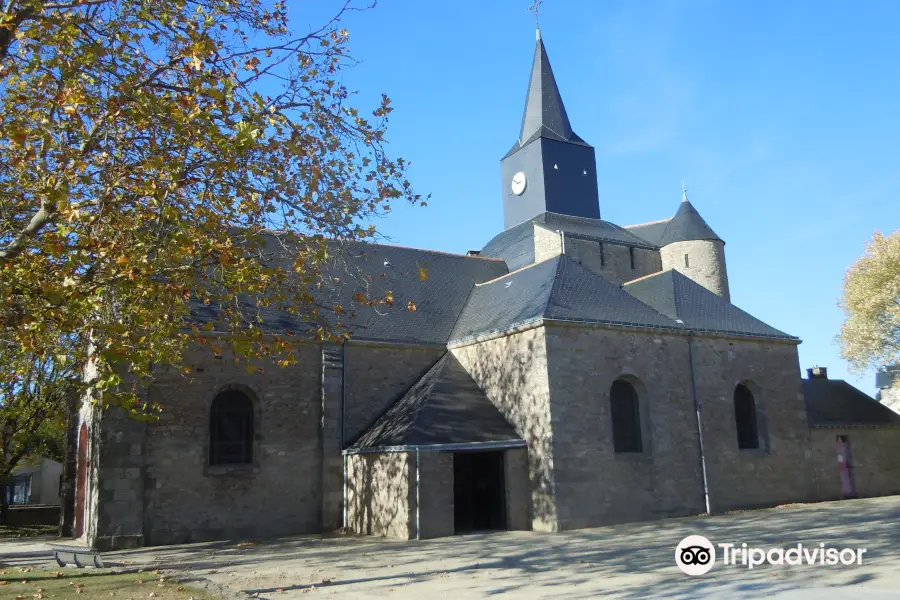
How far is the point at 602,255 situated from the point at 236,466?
13.4m

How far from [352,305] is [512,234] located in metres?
8.33

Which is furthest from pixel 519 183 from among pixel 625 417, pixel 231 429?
pixel 231 429

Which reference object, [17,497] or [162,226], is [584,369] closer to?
[162,226]

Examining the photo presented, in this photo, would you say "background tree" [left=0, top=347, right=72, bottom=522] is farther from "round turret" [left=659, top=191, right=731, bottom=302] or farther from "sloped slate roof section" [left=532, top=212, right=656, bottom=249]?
"round turret" [left=659, top=191, right=731, bottom=302]

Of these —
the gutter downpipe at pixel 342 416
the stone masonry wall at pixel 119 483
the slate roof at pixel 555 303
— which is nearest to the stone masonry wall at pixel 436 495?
the gutter downpipe at pixel 342 416

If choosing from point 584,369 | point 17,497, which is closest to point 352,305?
point 584,369

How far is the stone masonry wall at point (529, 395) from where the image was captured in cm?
1593

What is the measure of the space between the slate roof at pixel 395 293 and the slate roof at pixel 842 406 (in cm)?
1156

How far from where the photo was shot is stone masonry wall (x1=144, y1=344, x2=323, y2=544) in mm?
15711

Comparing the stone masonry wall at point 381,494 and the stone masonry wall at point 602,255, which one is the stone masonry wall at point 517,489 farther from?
the stone masonry wall at point 602,255

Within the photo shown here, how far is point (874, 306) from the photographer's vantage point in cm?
2961

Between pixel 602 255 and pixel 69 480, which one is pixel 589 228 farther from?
pixel 69 480

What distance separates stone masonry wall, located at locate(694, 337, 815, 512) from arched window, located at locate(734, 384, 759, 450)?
16cm

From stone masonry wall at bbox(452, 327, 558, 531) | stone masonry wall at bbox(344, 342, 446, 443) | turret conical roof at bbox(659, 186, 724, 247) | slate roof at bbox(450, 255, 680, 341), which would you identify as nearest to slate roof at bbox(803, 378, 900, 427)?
turret conical roof at bbox(659, 186, 724, 247)
